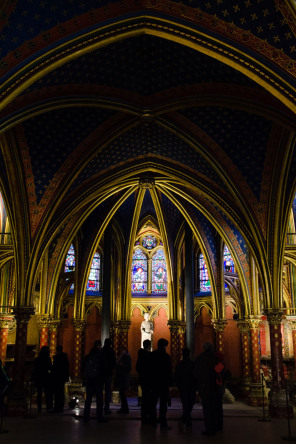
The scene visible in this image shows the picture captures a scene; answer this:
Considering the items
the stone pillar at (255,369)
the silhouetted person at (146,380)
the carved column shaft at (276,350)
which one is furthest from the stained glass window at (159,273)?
the silhouetted person at (146,380)

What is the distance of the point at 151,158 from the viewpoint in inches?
675

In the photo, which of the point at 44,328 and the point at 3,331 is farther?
the point at 3,331

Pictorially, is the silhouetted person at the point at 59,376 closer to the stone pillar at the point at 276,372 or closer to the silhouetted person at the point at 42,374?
the silhouetted person at the point at 42,374

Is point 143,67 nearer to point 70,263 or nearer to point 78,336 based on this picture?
point 78,336

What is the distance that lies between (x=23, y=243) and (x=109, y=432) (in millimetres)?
9041

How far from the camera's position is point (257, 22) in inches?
353

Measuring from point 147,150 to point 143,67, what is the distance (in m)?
4.86

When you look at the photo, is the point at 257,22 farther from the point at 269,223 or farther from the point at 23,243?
the point at 23,243

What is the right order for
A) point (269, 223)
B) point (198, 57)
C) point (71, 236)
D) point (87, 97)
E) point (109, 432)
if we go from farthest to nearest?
1. point (71, 236)
2. point (269, 223)
3. point (87, 97)
4. point (198, 57)
5. point (109, 432)

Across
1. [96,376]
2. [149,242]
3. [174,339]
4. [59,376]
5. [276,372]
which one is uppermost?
[149,242]

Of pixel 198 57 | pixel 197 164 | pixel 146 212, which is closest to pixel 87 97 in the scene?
pixel 198 57

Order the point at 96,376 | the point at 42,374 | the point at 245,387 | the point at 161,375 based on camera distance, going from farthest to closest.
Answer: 1. the point at 245,387
2. the point at 42,374
3. the point at 96,376
4. the point at 161,375

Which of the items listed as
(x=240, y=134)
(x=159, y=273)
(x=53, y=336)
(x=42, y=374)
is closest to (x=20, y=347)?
(x=42, y=374)

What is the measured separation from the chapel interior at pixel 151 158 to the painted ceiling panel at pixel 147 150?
6cm
